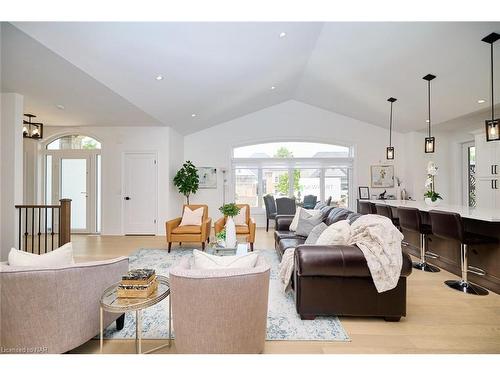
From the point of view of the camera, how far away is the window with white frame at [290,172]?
7789mm

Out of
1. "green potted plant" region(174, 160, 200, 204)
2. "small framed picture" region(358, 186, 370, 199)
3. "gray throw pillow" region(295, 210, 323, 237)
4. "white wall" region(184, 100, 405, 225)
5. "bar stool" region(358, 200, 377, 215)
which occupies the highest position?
"white wall" region(184, 100, 405, 225)

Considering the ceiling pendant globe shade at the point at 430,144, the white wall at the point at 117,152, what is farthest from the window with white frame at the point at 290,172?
the ceiling pendant globe shade at the point at 430,144

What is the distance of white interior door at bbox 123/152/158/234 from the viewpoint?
630 centimetres

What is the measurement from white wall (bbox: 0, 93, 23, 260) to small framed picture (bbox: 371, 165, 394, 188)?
790cm

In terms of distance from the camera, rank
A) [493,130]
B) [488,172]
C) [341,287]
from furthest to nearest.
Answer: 1. [488,172]
2. [493,130]
3. [341,287]

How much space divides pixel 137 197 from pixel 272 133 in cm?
411

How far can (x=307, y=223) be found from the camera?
3986mm

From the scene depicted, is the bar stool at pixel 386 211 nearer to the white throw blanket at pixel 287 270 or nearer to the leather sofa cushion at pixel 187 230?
the white throw blanket at pixel 287 270

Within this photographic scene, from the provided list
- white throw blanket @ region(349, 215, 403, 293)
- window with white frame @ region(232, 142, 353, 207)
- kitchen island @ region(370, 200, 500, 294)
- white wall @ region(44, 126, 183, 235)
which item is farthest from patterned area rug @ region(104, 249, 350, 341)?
window with white frame @ region(232, 142, 353, 207)

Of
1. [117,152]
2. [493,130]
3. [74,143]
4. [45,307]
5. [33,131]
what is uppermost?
[74,143]

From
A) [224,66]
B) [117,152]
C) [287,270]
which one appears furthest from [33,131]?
[287,270]

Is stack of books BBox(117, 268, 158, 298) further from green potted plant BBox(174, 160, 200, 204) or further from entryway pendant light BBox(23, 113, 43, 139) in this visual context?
green potted plant BBox(174, 160, 200, 204)

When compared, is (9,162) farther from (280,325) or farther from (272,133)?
(272,133)
